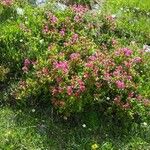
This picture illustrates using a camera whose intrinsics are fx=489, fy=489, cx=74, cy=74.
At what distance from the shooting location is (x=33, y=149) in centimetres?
853

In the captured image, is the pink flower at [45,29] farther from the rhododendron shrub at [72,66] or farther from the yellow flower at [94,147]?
the yellow flower at [94,147]

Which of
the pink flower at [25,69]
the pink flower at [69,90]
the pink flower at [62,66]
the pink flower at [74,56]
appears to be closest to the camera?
the pink flower at [69,90]

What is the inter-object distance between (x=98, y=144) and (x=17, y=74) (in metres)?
2.30

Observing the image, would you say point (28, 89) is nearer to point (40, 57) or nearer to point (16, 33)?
point (40, 57)

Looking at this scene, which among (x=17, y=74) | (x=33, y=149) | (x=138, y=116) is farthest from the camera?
(x=17, y=74)

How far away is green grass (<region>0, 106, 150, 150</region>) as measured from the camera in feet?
28.4

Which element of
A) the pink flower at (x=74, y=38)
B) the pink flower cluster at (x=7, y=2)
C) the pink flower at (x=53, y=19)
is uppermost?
the pink flower cluster at (x=7, y=2)

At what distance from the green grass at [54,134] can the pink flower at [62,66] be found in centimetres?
83

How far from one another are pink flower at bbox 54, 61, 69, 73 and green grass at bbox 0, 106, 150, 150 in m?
0.83

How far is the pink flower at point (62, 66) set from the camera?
9211 mm

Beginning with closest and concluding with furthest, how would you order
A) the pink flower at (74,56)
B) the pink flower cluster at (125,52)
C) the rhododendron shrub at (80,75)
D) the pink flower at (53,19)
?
1. the rhododendron shrub at (80,75)
2. the pink flower at (74,56)
3. the pink flower cluster at (125,52)
4. the pink flower at (53,19)

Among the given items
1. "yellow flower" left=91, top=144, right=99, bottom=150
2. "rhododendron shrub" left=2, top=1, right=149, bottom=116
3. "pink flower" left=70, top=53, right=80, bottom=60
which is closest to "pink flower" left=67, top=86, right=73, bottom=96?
"rhododendron shrub" left=2, top=1, right=149, bottom=116

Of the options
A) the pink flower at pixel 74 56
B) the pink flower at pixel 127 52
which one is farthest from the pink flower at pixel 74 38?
the pink flower at pixel 127 52

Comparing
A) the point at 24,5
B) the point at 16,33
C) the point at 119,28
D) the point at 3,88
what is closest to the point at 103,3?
the point at 119,28
